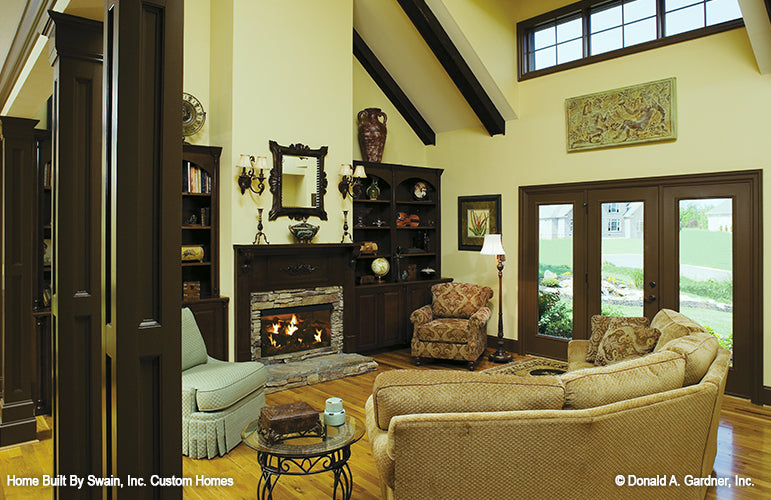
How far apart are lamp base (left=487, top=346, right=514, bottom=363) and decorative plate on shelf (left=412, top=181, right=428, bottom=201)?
7.98 feet

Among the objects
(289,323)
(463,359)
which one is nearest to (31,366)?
(289,323)

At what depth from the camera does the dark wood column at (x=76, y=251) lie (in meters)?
2.18

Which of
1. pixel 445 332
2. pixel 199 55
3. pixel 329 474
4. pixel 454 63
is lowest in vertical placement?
pixel 329 474

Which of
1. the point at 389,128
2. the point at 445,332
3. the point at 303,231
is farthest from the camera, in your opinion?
the point at 389,128

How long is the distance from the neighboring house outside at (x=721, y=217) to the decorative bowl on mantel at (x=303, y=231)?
4010mm

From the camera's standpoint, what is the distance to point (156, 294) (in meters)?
1.60

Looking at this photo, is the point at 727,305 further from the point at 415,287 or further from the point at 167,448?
the point at 167,448

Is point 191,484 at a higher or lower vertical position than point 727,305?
lower

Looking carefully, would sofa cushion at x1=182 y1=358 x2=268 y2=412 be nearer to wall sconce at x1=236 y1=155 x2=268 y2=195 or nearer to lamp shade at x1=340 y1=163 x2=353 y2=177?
wall sconce at x1=236 y1=155 x2=268 y2=195

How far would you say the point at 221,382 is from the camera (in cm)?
360

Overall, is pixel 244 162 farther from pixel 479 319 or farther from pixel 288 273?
pixel 479 319

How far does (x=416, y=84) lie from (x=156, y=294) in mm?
6154

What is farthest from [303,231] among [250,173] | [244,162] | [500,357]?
[500,357]

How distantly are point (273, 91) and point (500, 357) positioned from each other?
4.02 meters
